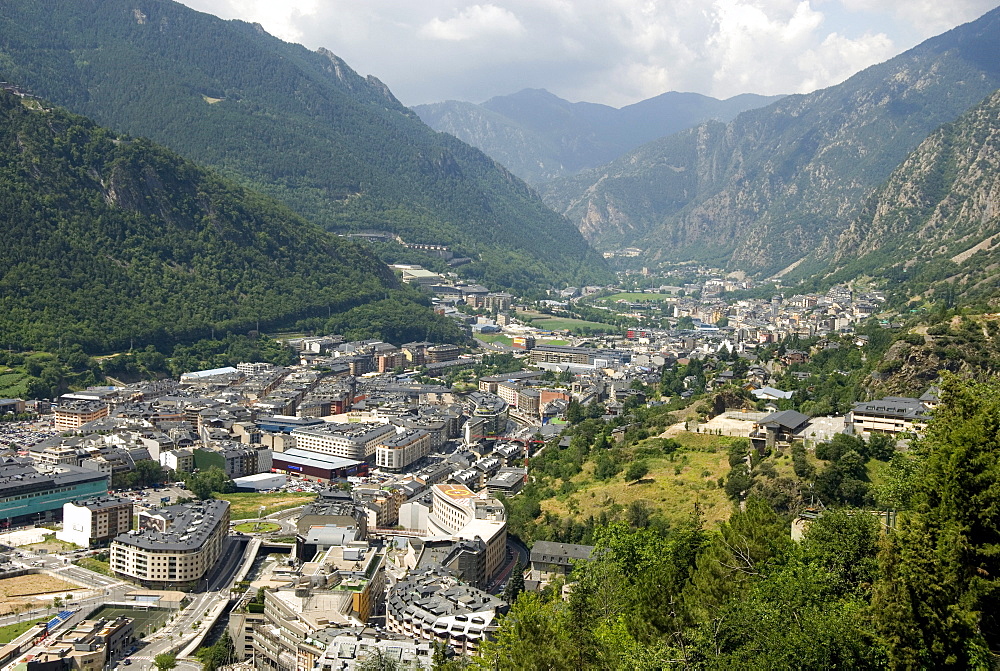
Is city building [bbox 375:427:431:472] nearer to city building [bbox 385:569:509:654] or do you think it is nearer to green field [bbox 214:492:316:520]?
green field [bbox 214:492:316:520]

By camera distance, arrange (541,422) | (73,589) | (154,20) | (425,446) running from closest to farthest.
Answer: (73,589) < (425,446) < (541,422) < (154,20)

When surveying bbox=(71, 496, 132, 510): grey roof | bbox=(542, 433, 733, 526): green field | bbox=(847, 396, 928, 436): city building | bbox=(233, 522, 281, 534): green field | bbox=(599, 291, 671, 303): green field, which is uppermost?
bbox=(599, 291, 671, 303): green field

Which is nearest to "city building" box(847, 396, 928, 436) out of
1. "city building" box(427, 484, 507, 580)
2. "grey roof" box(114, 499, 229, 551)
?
"city building" box(427, 484, 507, 580)

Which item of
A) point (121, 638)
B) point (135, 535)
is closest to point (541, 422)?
point (135, 535)

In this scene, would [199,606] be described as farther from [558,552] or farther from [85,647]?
[558,552]

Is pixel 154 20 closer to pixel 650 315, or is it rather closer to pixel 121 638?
pixel 650 315

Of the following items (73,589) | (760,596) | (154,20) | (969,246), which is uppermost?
(154,20)

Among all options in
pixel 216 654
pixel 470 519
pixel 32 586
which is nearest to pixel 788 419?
pixel 470 519
